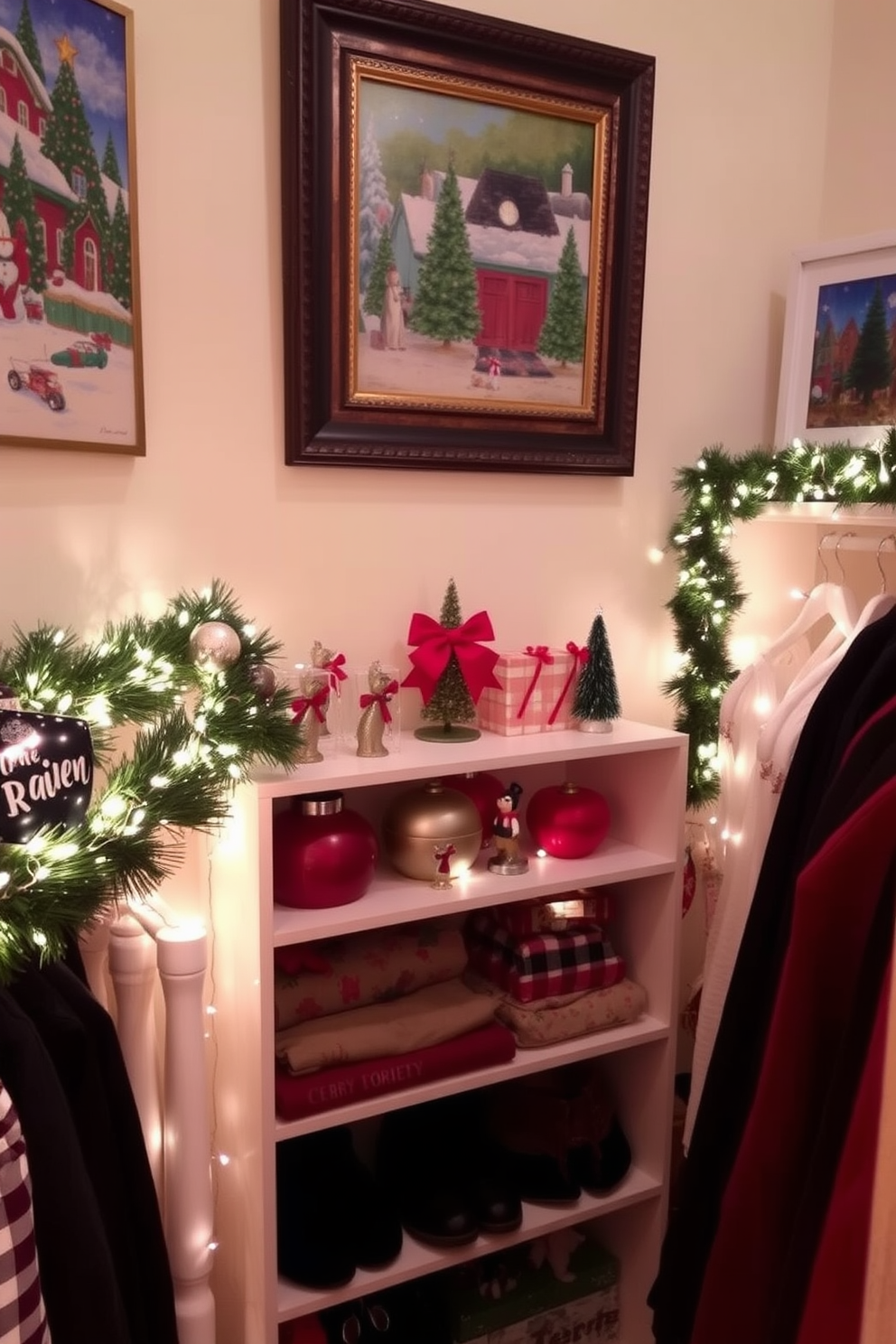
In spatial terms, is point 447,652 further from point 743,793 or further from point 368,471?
point 743,793

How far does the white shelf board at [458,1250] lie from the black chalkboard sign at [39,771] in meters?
0.79

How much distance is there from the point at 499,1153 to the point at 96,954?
0.76 metres

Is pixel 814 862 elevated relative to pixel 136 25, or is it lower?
lower

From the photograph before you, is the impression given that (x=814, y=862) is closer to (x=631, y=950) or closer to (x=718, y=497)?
(x=631, y=950)

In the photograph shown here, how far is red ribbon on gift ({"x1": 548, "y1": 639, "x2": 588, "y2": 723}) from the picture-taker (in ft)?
5.36

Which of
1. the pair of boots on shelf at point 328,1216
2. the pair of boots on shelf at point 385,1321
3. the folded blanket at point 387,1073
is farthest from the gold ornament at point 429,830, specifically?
the pair of boots on shelf at point 385,1321

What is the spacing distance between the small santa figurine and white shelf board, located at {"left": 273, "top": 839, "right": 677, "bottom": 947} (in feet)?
2.70

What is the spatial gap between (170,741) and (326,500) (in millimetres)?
509

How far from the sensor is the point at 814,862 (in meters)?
1.01

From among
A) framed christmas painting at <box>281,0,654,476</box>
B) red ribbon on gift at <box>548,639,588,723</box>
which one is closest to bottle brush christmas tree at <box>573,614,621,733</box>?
red ribbon on gift at <box>548,639,588,723</box>

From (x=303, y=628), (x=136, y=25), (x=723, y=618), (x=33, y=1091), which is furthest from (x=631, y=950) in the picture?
(x=136, y=25)

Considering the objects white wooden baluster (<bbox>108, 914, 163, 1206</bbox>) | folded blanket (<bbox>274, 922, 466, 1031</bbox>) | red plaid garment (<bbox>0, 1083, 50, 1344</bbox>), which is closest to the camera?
red plaid garment (<bbox>0, 1083, 50, 1344</bbox>)

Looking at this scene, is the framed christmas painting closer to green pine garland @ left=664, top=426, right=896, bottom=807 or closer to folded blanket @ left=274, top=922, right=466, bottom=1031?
green pine garland @ left=664, top=426, right=896, bottom=807

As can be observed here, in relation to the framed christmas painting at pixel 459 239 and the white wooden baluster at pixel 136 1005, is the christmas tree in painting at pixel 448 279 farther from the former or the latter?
the white wooden baluster at pixel 136 1005
